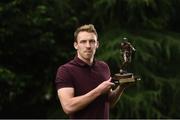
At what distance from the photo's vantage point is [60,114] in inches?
362

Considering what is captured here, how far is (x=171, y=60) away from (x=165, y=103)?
2.50 ft

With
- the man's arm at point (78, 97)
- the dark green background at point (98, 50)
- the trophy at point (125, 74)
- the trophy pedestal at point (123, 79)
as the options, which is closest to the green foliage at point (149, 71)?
the dark green background at point (98, 50)

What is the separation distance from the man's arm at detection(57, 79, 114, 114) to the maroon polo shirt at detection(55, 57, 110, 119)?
0.04 m

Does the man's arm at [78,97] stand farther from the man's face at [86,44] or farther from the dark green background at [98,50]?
the dark green background at [98,50]

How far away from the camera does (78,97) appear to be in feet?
11.1

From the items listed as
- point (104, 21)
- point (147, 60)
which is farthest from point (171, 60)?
point (104, 21)

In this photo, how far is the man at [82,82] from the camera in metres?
3.44

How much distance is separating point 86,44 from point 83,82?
229 mm

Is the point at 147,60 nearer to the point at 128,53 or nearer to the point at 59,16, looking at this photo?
the point at 59,16

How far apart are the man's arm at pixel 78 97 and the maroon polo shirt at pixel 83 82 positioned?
40 millimetres

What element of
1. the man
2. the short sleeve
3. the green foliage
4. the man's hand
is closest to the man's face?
the man

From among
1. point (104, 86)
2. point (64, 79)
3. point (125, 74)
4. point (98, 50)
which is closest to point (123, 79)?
point (125, 74)

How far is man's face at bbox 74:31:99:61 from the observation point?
3.48 metres

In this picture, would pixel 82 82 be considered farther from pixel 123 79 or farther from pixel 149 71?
pixel 149 71
